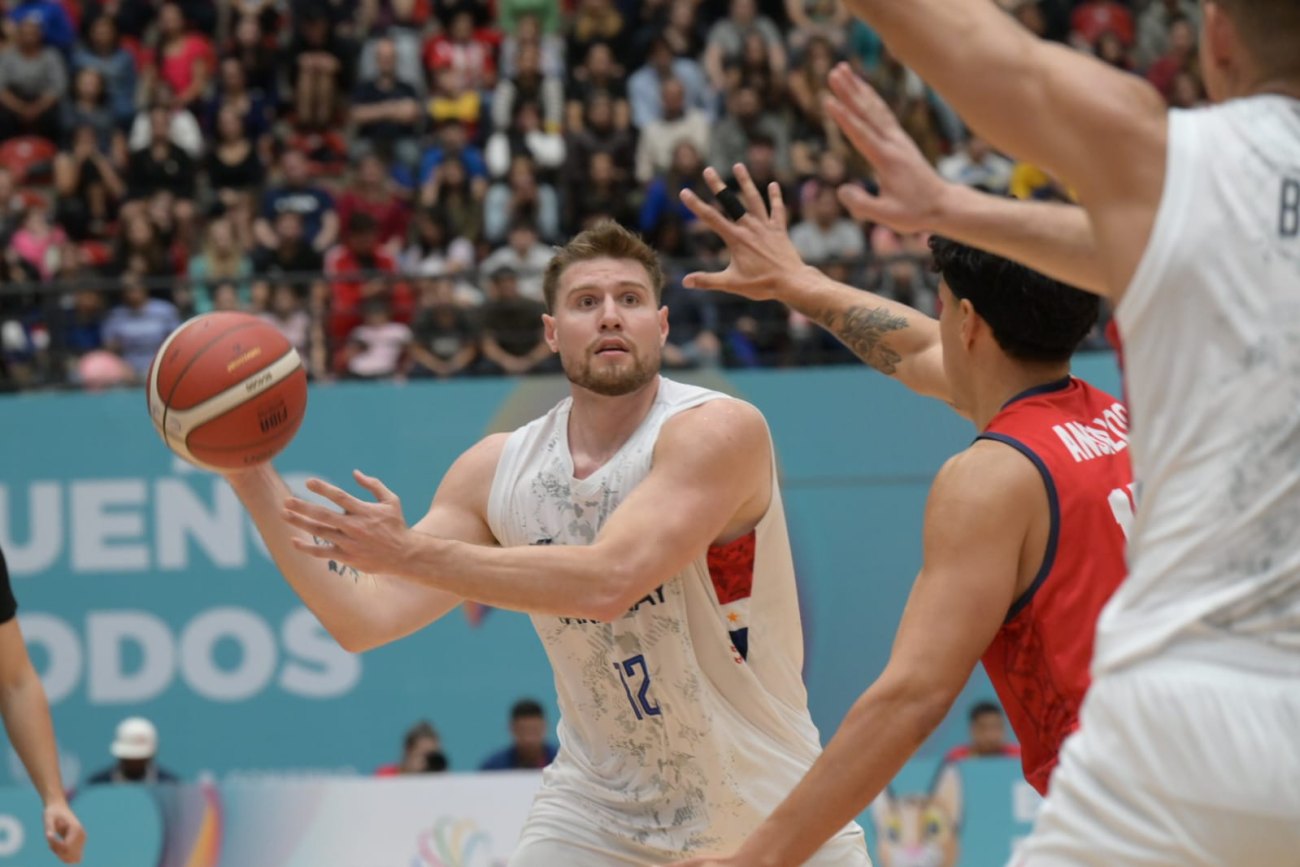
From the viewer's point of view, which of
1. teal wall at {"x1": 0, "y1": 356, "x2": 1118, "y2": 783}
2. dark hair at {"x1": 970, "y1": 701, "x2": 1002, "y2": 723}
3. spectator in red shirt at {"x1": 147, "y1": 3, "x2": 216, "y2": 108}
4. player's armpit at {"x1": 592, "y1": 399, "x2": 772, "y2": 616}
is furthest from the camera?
spectator in red shirt at {"x1": 147, "y1": 3, "x2": 216, "y2": 108}

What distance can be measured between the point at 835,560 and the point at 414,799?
4659 mm

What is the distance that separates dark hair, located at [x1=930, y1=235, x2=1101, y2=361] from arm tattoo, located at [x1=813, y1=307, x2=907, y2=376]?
1.00 metres

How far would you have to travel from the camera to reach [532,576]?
4.31 metres

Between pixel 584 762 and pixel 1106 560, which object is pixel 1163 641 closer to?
pixel 1106 560

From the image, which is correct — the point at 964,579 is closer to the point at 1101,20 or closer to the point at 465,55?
the point at 465,55

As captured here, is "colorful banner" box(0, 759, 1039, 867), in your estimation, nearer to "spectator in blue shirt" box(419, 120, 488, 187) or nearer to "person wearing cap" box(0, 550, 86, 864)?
"person wearing cap" box(0, 550, 86, 864)

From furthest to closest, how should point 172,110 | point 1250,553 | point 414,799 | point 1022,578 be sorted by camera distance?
Result: point 172,110 → point 414,799 → point 1022,578 → point 1250,553

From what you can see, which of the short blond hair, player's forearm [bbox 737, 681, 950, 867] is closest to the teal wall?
the short blond hair

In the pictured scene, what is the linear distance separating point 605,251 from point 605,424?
533 millimetres

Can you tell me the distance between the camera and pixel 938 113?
15.7 m

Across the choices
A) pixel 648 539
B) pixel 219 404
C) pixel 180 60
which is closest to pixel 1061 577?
pixel 648 539

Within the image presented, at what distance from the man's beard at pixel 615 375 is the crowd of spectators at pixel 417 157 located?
7317 millimetres

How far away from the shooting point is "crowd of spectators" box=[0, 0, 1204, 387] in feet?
42.9


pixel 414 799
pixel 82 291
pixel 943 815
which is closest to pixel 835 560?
pixel 943 815
